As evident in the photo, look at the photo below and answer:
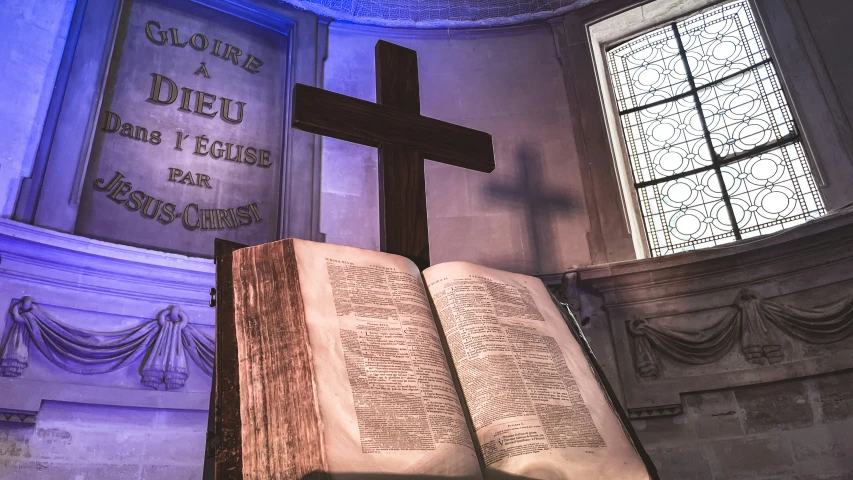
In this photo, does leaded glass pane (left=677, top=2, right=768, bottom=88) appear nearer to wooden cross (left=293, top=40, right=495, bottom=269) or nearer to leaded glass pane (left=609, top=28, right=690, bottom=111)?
leaded glass pane (left=609, top=28, right=690, bottom=111)

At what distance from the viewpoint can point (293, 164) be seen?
17.8ft

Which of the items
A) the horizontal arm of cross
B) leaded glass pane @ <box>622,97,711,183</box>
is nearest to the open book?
the horizontal arm of cross

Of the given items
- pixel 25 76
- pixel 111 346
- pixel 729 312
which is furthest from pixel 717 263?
pixel 25 76

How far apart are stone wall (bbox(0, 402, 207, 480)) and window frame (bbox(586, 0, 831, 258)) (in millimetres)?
3711

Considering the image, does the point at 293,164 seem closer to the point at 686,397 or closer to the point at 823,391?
the point at 686,397

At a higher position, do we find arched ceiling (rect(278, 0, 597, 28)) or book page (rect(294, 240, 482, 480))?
arched ceiling (rect(278, 0, 597, 28))

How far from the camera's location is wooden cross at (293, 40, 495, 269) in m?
1.99

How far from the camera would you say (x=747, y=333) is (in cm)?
431

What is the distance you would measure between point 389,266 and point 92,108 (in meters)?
4.18

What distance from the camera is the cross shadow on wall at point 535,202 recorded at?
5.22 metres

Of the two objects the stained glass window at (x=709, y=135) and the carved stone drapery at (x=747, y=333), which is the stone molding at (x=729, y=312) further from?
the stained glass window at (x=709, y=135)

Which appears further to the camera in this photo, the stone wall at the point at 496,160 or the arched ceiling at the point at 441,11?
the arched ceiling at the point at 441,11

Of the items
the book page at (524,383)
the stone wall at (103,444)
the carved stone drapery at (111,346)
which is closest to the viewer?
the book page at (524,383)

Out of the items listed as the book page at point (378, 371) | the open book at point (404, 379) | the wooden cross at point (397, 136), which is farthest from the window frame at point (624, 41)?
the book page at point (378, 371)
